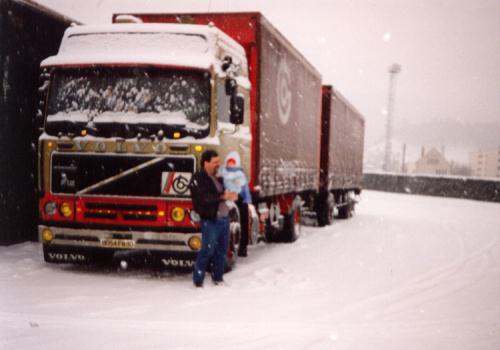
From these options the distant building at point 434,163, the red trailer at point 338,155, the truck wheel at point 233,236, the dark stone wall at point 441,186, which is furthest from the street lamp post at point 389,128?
the distant building at point 434,163

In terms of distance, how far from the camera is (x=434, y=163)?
440 feet

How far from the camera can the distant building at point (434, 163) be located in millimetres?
132500

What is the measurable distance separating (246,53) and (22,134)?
177 inches

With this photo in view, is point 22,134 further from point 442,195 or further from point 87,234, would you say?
point 442,195

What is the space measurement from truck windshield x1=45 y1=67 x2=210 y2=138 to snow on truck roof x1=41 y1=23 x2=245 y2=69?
144mm

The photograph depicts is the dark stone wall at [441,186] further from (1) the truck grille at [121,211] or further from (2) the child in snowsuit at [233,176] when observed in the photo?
(1) the truck grille at [121,211]

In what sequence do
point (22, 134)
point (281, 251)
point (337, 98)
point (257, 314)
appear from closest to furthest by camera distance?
point (257, 314) < point (22, 134) < point (281, 251) < point (337, 98)

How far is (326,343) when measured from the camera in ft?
18.9

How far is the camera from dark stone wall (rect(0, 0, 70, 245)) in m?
10.8

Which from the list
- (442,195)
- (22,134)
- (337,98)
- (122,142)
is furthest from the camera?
(442,195)

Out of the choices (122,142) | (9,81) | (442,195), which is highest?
(9,81)

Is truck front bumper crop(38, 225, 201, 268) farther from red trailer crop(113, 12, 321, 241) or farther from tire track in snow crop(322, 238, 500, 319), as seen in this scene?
tire track in snow crop(322, 238, 500, 319)

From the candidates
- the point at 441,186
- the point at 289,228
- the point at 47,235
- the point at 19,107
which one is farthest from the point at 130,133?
the point at 441,186

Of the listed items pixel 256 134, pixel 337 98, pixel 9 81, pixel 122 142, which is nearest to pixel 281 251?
pixel 256 134
